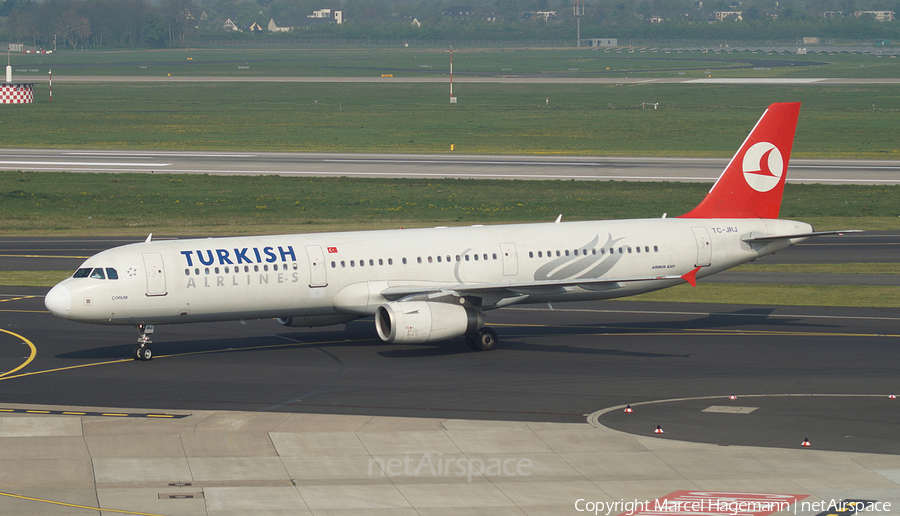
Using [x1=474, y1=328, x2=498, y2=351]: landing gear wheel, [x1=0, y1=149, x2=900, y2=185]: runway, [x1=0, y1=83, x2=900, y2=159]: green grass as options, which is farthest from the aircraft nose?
[x1=0, y1=83, x2=900, y2=159]: green grass

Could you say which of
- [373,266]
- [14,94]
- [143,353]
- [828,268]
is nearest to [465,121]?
[14,94]

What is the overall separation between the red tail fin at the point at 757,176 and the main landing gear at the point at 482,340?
38.2 ft

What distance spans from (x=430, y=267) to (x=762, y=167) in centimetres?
1658

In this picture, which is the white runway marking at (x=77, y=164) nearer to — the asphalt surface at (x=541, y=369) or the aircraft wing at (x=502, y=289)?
the asphalt surface at (x=541, y=369)

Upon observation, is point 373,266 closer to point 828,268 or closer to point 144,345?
point 144,345

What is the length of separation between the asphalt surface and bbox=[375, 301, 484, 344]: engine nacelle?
43.7 inches

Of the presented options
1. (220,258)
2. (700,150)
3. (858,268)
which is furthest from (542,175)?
(220,258)

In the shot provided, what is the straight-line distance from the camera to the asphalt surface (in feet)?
102

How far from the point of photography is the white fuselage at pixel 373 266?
3734cm

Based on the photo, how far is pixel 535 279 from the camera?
42219 millimetres

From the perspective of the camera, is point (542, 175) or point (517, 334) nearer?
point (517, 334)

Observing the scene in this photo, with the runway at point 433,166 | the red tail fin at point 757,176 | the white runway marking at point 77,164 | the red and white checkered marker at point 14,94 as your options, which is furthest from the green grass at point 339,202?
the red and white checkered marker at point 14,94

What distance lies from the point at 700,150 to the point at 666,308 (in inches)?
2757

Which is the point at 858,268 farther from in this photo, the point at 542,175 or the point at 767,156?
the point at 542,175
